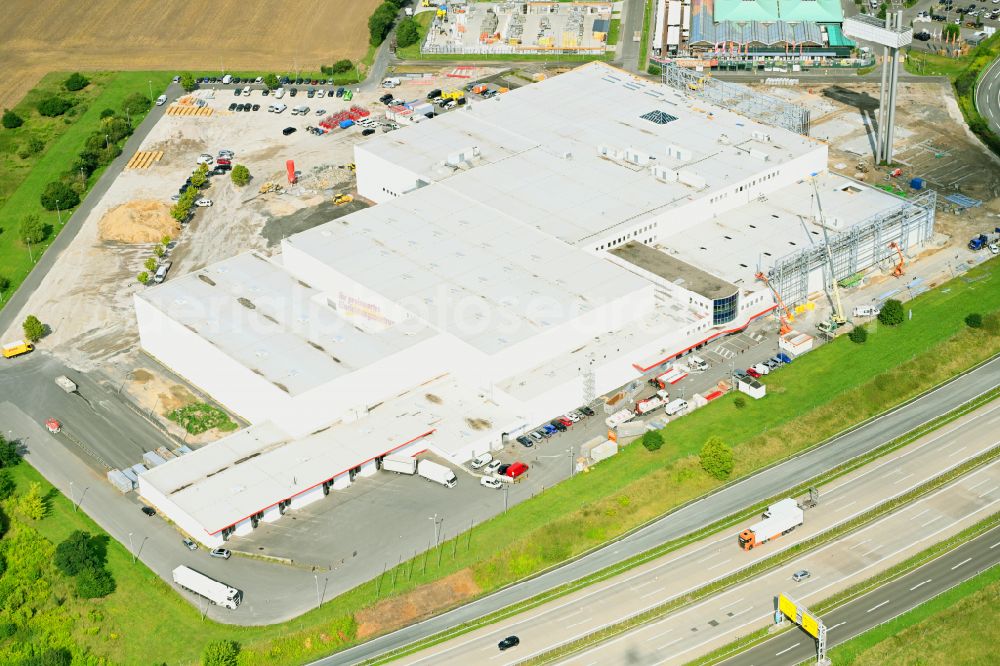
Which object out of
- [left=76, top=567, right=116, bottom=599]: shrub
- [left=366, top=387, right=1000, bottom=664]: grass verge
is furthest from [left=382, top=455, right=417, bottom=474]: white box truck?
[left=76, top=567, right=116, bottom=599]: shrub

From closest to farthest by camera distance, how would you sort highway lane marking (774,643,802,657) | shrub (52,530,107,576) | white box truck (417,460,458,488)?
highway lane marking (774,643,802,657) < shrub (52,530,107,576) < white box truck (417,460,458,488)

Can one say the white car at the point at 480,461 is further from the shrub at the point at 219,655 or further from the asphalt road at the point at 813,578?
the shrub at the point at 219,655

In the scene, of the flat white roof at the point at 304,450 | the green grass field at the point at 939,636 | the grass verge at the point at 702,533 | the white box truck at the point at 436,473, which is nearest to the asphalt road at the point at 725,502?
the grass verge at the point at 702,533

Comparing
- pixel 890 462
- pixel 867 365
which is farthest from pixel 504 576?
pixel 867 365

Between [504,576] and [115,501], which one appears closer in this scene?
[504,576]

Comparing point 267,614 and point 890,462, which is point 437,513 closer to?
point 267,614

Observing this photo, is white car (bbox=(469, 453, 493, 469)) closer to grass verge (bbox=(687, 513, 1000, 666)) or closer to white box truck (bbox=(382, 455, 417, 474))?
white box truck (bbox=(382, 455, 417, 474))
